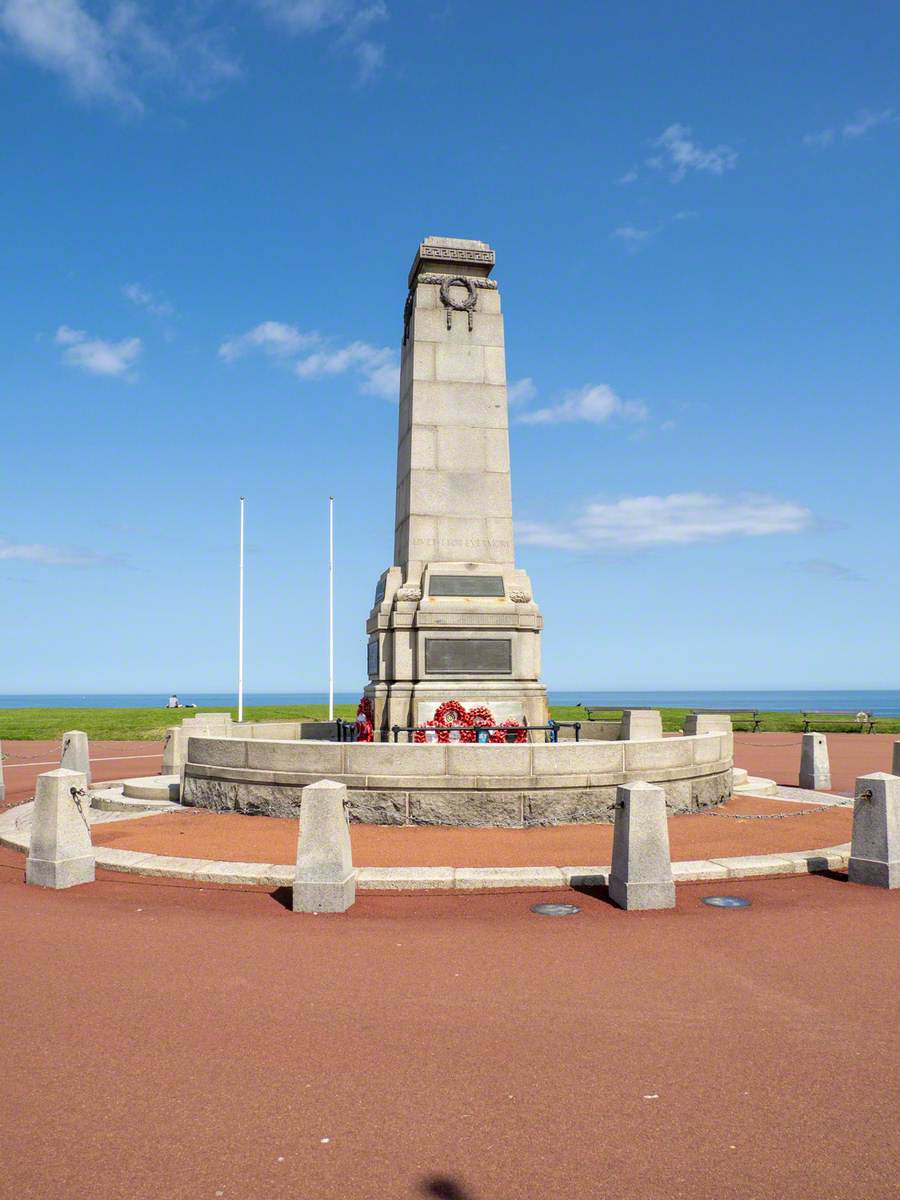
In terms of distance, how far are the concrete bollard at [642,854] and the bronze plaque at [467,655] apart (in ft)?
24.6

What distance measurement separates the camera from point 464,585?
52.2ft

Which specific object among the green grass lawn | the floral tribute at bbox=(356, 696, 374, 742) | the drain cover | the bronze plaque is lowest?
the green grass lawn

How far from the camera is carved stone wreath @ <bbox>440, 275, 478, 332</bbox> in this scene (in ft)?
55.9

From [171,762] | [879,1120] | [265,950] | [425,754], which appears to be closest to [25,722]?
[171,762]

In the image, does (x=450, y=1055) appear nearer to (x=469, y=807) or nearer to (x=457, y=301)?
(x=469, y=807)

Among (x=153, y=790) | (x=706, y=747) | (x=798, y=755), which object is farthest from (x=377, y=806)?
(x=798, y=755)

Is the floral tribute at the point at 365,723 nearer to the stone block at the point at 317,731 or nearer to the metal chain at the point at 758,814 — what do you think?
the stone block at the point at 317,731

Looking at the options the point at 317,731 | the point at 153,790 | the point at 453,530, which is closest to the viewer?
the point at 153,790

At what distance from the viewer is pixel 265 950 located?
259 inches

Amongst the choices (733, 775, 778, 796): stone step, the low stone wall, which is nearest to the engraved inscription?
the low stone wall

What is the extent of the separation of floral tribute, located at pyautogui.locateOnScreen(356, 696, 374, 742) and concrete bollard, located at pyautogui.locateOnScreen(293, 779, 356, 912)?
7.83 m

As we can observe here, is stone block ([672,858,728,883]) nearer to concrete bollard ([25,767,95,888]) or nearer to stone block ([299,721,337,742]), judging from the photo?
concrete bollard ([25,767,95,888])

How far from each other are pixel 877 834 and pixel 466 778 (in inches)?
196

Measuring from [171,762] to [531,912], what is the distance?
1183 centimetres
